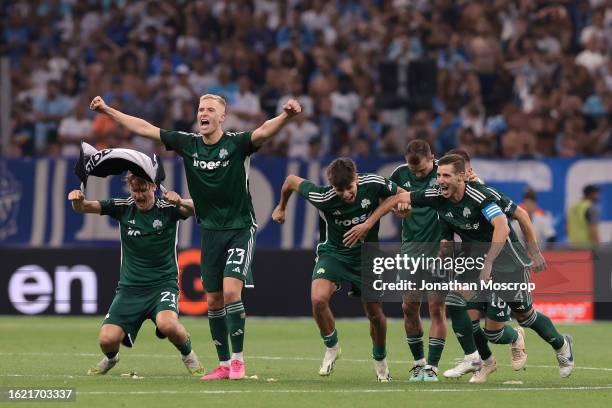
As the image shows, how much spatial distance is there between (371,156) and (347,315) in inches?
114

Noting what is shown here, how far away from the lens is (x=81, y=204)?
13.3 m

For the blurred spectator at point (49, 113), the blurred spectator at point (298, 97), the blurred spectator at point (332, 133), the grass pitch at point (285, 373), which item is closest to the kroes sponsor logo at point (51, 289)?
the grass pitch at point (285, 373)

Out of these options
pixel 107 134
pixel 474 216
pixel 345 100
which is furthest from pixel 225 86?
pixel 474 216

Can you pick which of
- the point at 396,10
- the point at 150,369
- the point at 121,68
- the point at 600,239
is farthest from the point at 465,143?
the point at 150,369

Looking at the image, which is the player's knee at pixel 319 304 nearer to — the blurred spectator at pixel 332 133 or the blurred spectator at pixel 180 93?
the blurred spectator at pixel 332 133

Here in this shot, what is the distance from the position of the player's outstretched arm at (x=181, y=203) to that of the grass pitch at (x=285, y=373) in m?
1.48

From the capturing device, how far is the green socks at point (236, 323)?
1279cm

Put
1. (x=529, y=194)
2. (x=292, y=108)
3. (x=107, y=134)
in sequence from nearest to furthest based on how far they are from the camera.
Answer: (x=292, y=108)
(x=529, y=194)
(x=107, y=134)

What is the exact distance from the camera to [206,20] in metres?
27.8

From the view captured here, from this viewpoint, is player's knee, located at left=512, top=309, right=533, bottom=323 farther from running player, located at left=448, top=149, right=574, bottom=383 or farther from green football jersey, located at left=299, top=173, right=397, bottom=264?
green football jersey, located at left=299, top=173, right=397, bottom=264

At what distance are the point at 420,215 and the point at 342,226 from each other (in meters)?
1.00

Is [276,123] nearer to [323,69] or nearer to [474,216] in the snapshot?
[474,216]

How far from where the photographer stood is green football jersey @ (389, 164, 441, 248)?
45.0 ft

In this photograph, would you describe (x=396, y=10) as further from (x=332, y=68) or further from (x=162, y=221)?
(x=162, y=221)
